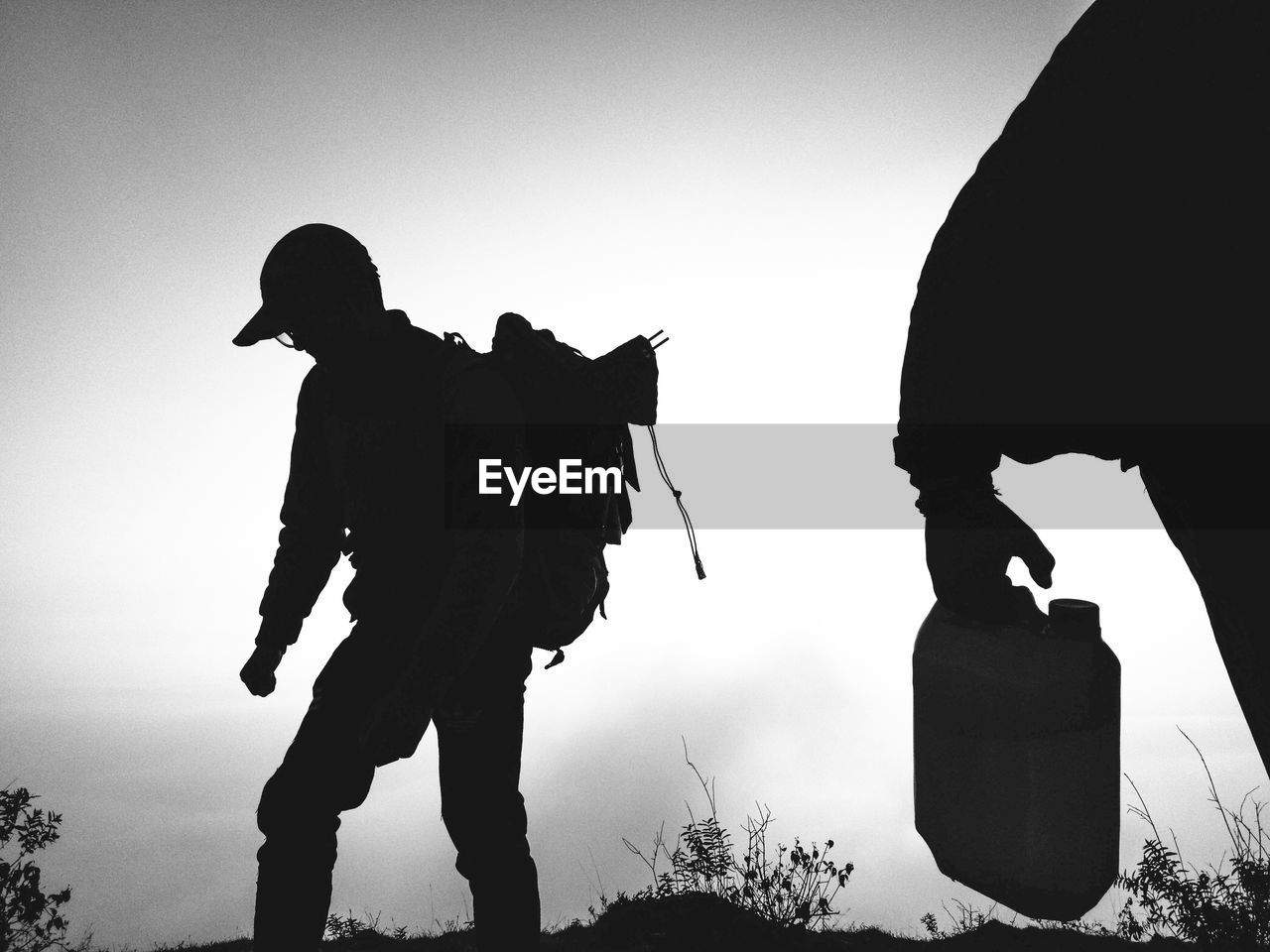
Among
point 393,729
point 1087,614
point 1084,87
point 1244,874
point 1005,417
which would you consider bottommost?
point 1244,874

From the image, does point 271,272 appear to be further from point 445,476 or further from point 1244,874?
point 1244,874

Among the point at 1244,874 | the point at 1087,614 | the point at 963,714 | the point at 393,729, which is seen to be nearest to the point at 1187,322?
the point at 1087,614

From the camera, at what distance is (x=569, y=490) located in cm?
241

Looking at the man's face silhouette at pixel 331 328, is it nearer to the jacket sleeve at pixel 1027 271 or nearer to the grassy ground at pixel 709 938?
the jacket sleeve at pixel 1027 271

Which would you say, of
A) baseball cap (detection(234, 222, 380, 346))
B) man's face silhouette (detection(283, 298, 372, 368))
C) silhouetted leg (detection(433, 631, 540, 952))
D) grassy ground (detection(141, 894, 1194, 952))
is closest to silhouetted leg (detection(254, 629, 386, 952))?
silhouetted leg (detection(433, 631, 540, 952))

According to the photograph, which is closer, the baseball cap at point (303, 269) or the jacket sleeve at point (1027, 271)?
the jacket sleeve at point (1027, 271)

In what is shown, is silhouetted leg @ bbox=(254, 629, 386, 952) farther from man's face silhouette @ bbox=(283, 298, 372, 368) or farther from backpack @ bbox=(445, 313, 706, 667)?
man's face silhouette @ bbox=(283, 298, 372, 368)

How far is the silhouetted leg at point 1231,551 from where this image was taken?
1542mm

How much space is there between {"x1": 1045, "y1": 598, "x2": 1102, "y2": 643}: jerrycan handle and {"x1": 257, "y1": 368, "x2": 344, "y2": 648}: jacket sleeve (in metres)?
2.29

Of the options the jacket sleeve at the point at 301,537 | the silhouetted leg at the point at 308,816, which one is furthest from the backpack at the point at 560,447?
the jacket sleeve at the point at 301,537

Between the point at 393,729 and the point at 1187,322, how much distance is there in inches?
76.5

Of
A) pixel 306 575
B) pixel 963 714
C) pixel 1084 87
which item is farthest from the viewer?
pixel 306 575

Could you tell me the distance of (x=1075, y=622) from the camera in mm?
2146

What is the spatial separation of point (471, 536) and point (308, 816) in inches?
35.2
